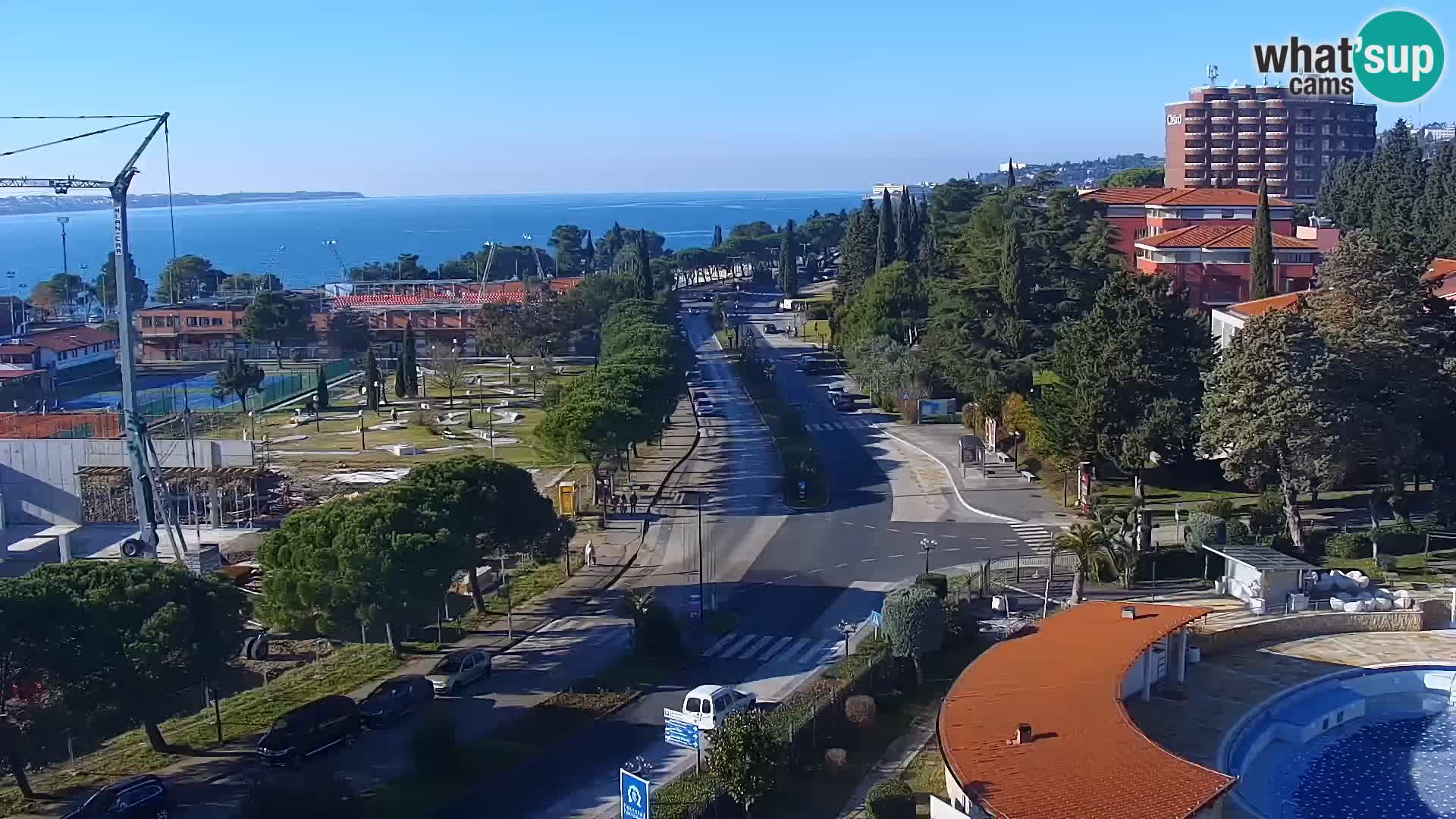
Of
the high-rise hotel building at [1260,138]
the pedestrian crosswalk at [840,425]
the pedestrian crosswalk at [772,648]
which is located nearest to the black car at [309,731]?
the pedestrian crosswalk at [772,648]

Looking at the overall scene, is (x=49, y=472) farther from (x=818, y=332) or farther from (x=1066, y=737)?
(x=818, y=332)

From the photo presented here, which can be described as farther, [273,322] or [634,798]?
[273,322]

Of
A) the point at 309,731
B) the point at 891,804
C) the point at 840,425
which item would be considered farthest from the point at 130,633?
the point at 840,425

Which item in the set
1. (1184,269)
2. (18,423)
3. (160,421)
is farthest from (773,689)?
(1184,269)

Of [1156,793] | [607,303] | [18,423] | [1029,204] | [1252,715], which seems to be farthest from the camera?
[607,303]

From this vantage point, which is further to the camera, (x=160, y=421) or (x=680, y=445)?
(x=160, y=421)

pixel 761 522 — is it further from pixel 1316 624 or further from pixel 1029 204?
pixel 1029 204
